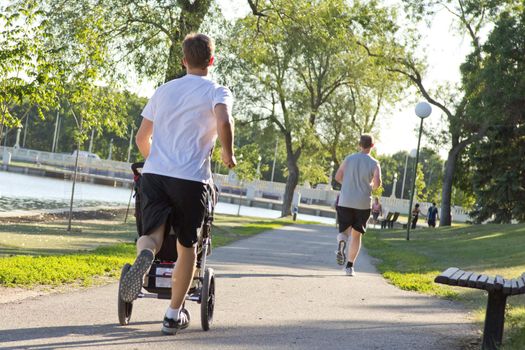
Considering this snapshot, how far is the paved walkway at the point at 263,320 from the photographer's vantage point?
5.39 metres

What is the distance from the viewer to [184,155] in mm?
5383

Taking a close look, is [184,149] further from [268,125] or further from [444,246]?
Answer: [268,125]

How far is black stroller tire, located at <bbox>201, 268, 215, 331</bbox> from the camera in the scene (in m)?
5.85

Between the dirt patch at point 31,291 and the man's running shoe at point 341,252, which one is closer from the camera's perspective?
the dirt patch at point 31,291

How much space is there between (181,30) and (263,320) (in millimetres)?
13857

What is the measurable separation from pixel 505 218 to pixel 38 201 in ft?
72.8

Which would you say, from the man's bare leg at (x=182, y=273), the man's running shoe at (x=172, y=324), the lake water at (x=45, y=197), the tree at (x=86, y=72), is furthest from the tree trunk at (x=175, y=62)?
the man's bare leg at (x=182, y=273)

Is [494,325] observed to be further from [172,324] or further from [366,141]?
[366,141]

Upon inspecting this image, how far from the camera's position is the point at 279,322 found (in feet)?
21.8

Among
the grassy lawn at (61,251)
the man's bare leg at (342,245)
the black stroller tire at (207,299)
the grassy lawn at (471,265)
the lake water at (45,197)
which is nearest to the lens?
the black stroller tire at (207,299)

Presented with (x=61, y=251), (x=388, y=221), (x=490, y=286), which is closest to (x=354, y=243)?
(x=61, y=251)

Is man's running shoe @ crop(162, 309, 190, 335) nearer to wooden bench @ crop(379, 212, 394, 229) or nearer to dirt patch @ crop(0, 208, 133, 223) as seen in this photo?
dirt patch @ crop(0, 208, 133, 223)

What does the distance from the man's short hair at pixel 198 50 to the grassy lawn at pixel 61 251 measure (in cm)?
324

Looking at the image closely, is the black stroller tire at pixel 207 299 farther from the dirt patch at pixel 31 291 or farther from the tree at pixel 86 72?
the tree at pixel 86 72
